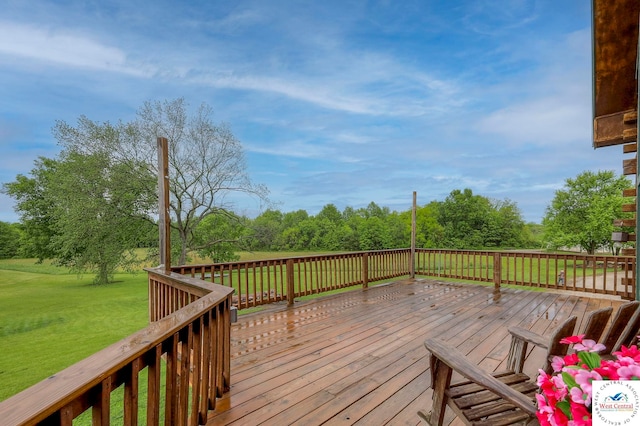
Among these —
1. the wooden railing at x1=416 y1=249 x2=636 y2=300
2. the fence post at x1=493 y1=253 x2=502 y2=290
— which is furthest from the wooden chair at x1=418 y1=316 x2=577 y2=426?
the fence post at x1=493 y1=253 x2=502 y2=290

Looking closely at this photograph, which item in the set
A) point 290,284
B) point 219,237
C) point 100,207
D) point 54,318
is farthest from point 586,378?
point 219,237

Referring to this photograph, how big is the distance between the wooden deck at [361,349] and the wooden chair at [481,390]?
489 mm

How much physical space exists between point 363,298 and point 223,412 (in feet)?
13.8

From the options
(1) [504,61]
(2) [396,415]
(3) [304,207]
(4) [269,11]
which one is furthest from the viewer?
(3) [304,207]

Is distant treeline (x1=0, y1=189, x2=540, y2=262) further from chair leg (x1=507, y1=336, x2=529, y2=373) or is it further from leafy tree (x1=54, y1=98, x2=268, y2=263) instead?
chair leg (x1=507, y1=336, x2=529, y2=373)

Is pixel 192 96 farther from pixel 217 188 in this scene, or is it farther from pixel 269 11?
pixel 269 11

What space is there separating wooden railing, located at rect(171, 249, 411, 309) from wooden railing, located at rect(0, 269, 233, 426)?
1.38 metres

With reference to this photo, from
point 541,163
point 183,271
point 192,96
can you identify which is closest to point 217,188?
point 192,96

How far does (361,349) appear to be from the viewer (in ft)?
11.2

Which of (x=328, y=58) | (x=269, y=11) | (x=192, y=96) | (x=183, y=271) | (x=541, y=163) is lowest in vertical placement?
(x=183, y=271)

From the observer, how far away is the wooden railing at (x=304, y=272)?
4764 millimetres

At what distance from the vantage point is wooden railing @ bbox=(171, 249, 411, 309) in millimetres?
4764

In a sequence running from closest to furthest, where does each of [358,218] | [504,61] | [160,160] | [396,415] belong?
1. [396,415]
2. [160,160]
3. [504,61]
4. [358,218]

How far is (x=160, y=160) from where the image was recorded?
3846mm
